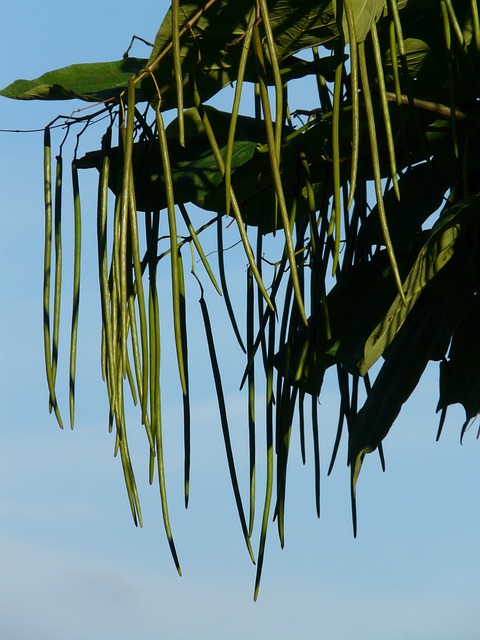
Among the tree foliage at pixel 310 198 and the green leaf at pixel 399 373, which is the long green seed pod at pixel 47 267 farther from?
the green leaf at pixel 399 373

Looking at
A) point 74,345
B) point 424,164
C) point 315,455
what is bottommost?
point 315,455

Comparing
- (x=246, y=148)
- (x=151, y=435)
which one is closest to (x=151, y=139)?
(x=246, y=148)

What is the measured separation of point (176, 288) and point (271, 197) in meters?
0.33

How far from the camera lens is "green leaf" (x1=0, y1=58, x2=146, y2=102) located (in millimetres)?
710

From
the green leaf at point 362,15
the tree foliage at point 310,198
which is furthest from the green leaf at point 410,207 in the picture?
the green leaf at point 362,15

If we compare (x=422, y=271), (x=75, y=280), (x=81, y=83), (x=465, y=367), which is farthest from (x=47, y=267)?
(x=465, y=367)

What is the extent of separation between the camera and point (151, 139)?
2.33 feet

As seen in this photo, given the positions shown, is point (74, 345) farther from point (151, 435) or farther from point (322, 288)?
point (322, 288)

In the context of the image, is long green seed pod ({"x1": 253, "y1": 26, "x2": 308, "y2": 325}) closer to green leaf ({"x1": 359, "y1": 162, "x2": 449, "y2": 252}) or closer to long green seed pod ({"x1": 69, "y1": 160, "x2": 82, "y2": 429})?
long green seed pod ({"x1": 69, "y1": 160, "x2": 82, "y2": 429})

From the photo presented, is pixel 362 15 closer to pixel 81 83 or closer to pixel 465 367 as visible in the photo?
pixel 81 83

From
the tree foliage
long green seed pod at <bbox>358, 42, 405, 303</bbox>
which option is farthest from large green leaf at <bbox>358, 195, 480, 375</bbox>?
long green seed pod at <bbox>358, 42, 405, 303</bbox>

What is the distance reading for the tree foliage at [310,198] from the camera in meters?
0.63

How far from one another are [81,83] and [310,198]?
0.67ft

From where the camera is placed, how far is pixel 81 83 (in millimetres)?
738
